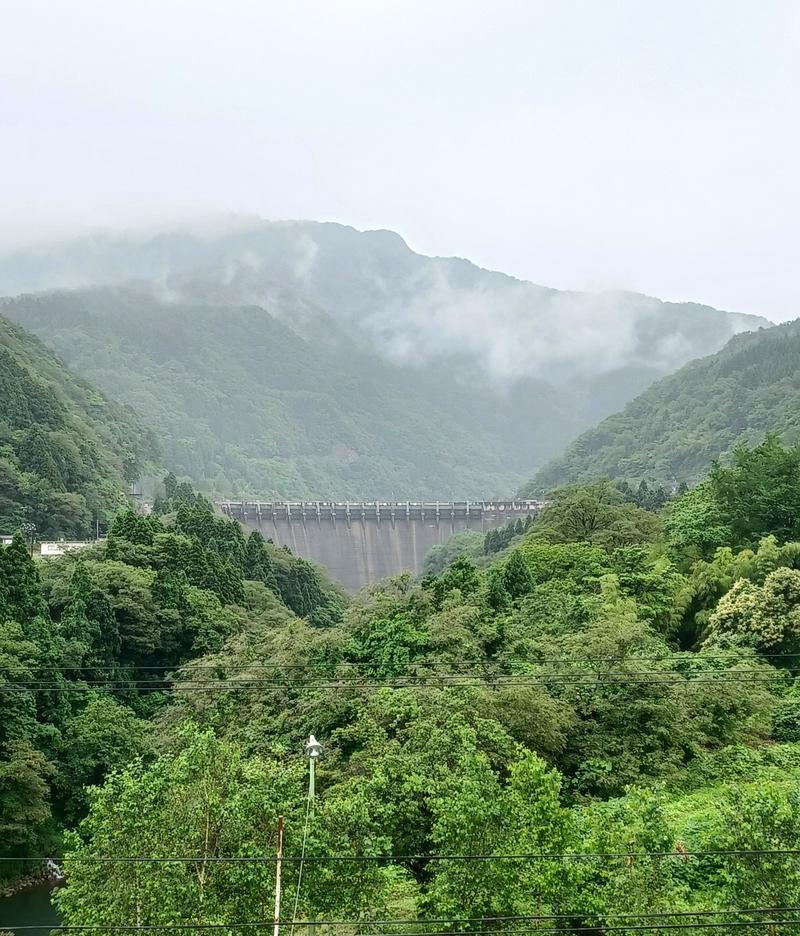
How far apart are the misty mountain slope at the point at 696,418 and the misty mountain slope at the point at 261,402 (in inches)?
1612

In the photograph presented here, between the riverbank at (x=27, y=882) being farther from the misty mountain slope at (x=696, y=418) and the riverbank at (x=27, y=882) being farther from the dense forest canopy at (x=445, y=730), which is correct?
the misty mountain slope at (x=696, y=418)

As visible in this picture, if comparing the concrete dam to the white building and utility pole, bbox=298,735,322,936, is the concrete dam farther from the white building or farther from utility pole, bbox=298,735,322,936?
utility pole, bbox=298,735,322,936

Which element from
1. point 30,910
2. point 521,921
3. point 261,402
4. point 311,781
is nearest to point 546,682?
point 521,921

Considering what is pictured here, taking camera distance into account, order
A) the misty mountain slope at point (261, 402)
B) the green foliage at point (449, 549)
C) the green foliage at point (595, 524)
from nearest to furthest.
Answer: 1. the green foliage at point (595, 524)
2. the green foliage at point (449, 549)
3. the misty mountain slope at point (261, 402)

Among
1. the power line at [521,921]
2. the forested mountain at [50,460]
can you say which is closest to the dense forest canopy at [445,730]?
the power line at [521,921]

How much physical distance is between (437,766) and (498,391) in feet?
610

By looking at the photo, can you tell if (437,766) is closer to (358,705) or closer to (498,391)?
(358,705)

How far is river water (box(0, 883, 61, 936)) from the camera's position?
1944cm

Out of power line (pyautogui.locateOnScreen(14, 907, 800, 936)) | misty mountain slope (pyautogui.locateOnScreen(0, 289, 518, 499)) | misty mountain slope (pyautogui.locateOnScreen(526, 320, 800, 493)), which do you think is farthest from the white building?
misty mountain slope (pyautogui.locateOnScreen(0, 289, 518, 499))

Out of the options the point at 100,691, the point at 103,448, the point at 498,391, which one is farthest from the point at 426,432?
the point at 100,691

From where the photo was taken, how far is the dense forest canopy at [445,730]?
32.4ft

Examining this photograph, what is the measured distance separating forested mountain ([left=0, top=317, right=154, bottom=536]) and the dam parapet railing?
37.9 ft

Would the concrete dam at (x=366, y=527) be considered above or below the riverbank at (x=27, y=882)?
above

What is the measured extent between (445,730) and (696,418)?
258 feet
